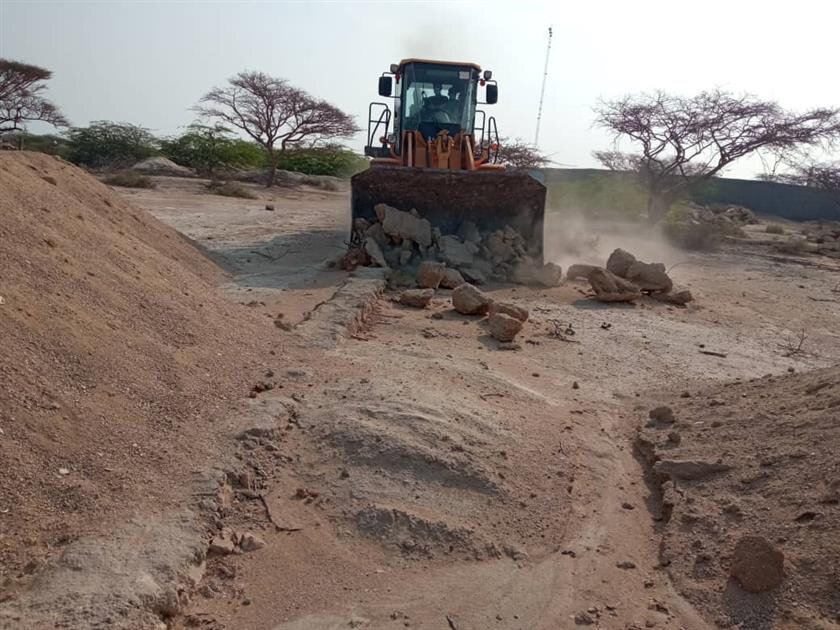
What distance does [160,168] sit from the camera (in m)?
25.0

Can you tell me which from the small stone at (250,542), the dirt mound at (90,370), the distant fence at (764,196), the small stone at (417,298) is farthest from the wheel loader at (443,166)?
the distant fence at (764,196)

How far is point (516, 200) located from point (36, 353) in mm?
7487

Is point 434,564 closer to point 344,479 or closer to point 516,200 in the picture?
point 344,479

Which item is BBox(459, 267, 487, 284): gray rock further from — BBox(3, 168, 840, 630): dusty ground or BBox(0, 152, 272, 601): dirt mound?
BBox(0, 152, 272, 601): dirt mound

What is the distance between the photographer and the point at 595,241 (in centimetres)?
1312

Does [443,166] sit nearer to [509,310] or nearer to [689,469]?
[509,310]

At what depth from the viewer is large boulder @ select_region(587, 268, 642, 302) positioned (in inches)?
340

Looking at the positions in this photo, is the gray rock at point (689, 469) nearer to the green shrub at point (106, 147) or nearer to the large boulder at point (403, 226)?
the large boulder at point (403, 226)

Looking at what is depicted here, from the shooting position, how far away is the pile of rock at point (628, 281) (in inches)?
342

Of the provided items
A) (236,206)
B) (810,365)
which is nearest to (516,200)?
(810,365)

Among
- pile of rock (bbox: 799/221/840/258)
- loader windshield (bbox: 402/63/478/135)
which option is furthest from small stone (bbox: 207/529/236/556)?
pile of rock (bbox: 799/221/840/258)

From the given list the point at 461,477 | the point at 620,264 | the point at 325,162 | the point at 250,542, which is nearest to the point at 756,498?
the point at 461,477

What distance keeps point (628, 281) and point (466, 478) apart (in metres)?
5.89

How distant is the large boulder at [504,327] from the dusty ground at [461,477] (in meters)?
0.10
